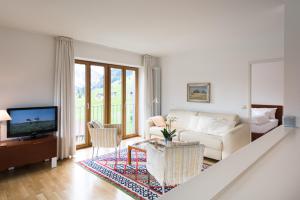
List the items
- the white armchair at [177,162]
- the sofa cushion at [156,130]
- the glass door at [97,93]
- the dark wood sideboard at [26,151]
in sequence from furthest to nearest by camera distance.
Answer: the glass door at [97,93] → the sofa cushion at [156,130] → the dark wood sideboard at [26,151] → the white armchair at [177,162]

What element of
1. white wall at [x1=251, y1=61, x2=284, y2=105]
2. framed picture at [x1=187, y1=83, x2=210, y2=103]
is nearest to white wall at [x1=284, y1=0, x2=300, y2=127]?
framed picture at [x1=187, y1=83, x2=210, y2=103]

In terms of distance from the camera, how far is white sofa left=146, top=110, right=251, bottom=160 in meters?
3.49

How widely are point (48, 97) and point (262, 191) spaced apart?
3.90 meters

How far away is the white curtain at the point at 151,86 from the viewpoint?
5.40 m

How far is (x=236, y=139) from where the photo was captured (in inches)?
141

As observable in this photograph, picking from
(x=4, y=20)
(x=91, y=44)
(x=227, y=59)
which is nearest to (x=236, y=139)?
(x=227, y=59)

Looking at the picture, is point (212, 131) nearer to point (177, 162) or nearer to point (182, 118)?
point (182, 118)

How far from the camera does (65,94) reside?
149 inches

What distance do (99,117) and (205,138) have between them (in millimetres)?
2729

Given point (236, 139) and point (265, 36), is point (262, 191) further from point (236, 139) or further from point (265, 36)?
point (265, 36)

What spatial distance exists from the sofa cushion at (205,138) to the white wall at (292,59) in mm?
1629

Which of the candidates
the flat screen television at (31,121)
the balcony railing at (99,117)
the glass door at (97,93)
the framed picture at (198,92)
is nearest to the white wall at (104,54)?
the glass door at (97,93)

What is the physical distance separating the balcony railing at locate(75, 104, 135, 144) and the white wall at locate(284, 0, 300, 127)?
13.1 feet

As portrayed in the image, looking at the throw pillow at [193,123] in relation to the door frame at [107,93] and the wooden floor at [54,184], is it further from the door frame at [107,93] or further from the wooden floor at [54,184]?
the wooden floor at [54,184]
